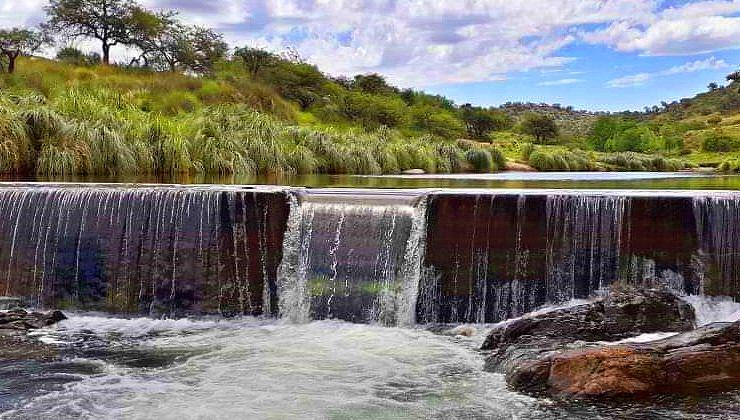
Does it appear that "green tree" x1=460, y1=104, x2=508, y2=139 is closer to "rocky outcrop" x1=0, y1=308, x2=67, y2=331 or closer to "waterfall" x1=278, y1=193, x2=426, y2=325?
"waterfall" x1=278, y1=193, x2=426, y2=325

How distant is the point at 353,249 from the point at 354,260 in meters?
0.14

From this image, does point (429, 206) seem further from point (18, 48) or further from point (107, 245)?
point (18, 48)

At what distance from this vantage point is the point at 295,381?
6.66 metres

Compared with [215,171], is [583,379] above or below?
below

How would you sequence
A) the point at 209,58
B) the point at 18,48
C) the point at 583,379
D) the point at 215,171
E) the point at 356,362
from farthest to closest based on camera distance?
the point at 209,58
the point at 18,48
the point at 215,171
the point at 356,362
the point at 583,379

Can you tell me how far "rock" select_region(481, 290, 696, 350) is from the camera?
7.40m

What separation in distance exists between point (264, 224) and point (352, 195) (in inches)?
48.9

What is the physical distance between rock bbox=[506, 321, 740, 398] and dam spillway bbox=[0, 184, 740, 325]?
252cm

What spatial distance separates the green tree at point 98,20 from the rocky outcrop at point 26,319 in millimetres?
36917

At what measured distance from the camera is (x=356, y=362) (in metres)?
7.24

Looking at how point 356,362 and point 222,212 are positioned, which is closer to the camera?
point 356,362

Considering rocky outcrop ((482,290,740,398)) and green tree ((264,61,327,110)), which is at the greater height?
green tree ((264,61,327,110))

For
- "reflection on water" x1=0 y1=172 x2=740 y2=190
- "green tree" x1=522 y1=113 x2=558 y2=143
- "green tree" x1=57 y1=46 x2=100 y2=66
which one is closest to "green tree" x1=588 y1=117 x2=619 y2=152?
"green tree" x1=522 y1=113 x2=558 y2=143

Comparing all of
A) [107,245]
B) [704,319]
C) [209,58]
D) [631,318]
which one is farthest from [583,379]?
[209,58]
